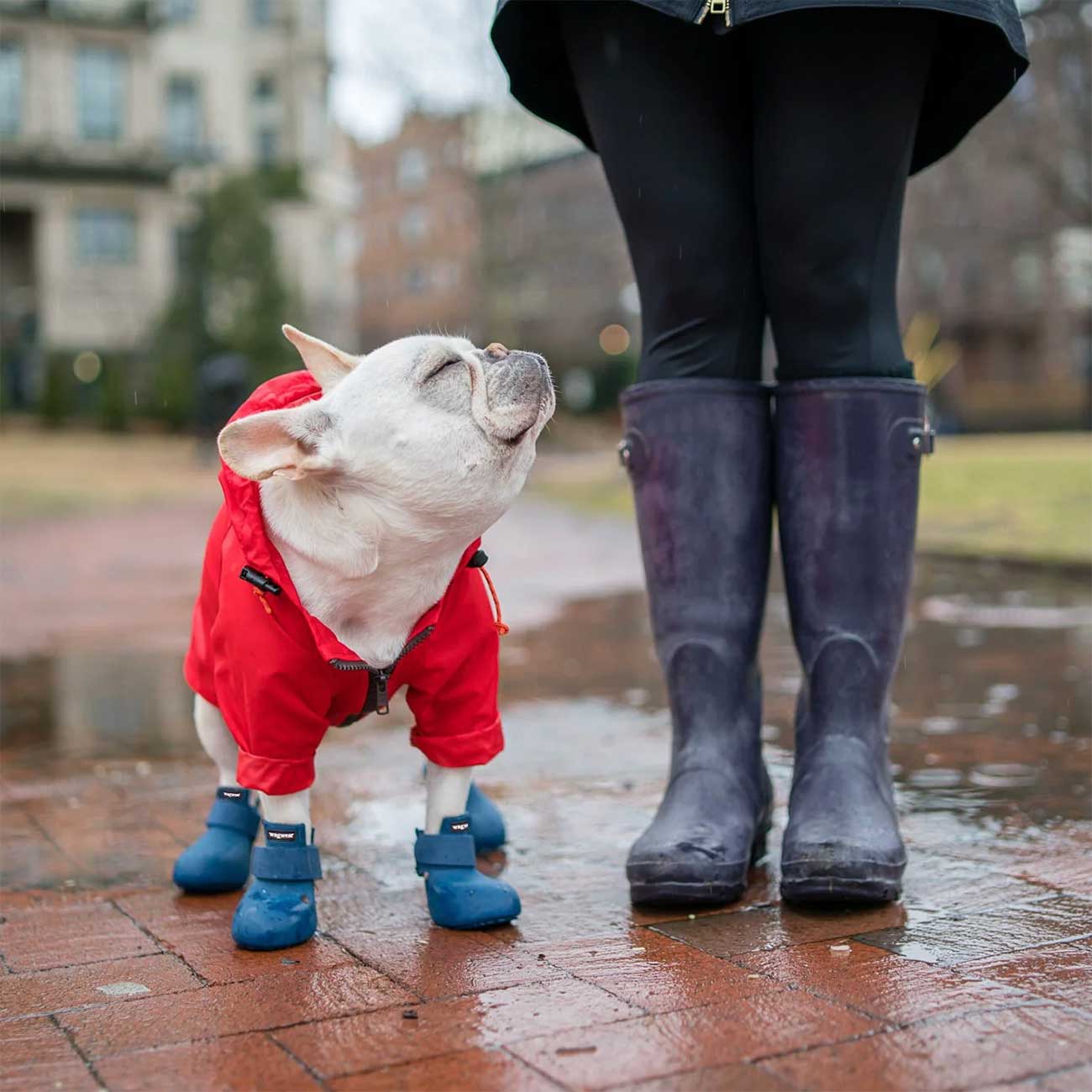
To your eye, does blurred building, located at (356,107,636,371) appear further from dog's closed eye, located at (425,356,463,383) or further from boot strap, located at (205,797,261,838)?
dog's closed eye, located at (425,356,463,383)

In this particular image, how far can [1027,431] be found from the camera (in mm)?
32375

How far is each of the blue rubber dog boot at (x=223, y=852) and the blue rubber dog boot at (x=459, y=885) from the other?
33cm

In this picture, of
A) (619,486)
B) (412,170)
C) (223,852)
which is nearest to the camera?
(223,852)

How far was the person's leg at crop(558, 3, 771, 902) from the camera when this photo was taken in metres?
2.11

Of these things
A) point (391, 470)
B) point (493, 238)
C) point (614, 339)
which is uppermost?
point (493, 238)

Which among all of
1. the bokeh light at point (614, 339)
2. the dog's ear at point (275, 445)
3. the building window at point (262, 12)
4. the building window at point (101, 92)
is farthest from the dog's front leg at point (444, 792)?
the bokeh light at point (614, 339)

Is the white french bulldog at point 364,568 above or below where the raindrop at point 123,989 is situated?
above

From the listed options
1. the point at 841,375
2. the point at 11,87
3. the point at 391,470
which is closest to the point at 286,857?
the point at 391,470

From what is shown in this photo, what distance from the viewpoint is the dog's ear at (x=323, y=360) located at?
2008mm

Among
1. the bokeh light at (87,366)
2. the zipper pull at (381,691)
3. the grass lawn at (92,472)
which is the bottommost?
the grass lawn at (92,472)

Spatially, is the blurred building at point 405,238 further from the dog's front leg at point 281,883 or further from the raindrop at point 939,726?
the dog's front leg at point 281,883

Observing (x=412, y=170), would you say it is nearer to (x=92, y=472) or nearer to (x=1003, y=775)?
(x=92, y=472)

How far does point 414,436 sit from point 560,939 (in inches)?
25.9

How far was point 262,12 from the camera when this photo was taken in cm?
3391
